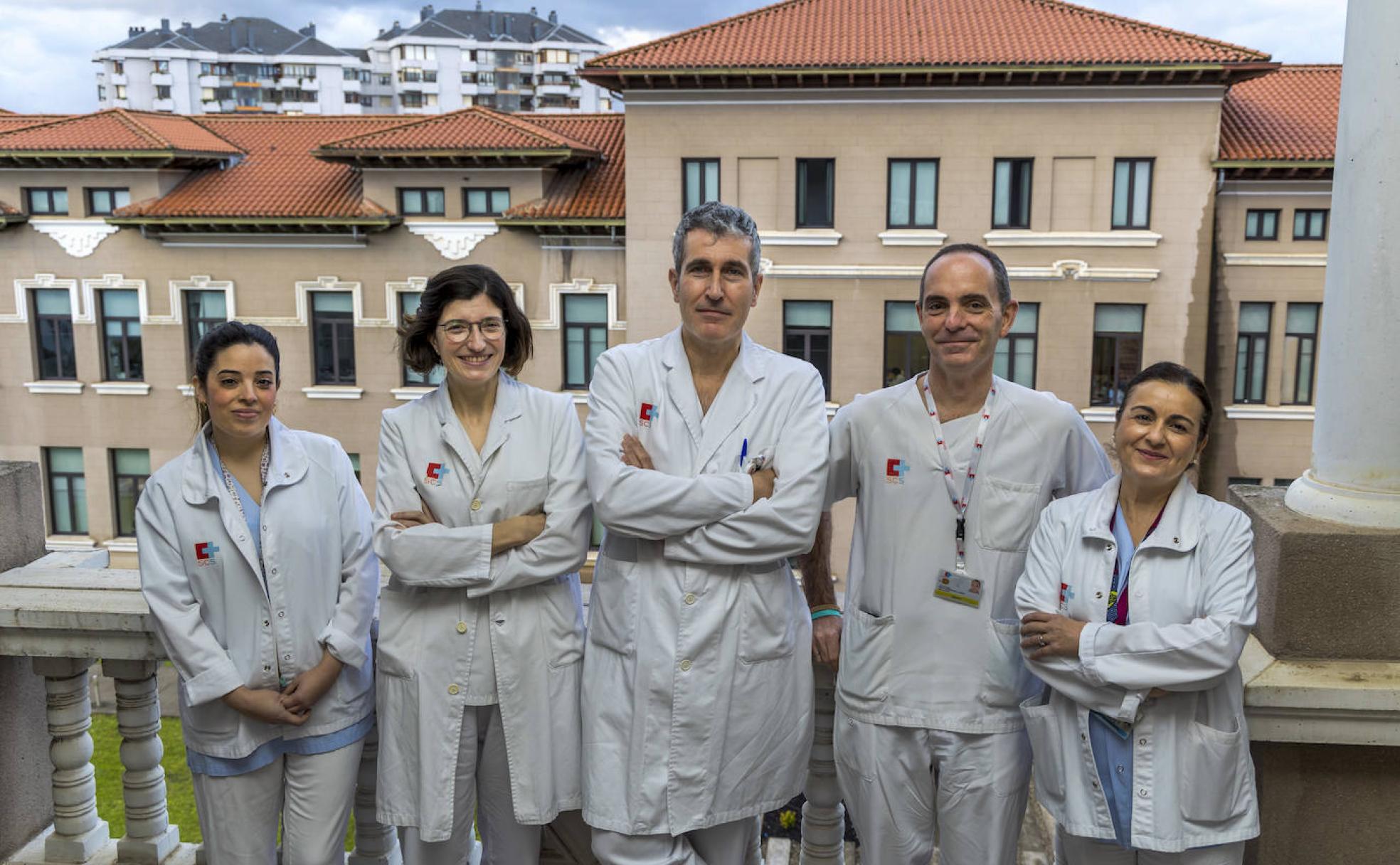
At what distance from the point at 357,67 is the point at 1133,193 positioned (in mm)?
84883

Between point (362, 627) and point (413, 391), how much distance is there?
22866 millimetres

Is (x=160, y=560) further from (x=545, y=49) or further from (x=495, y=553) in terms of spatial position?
(x=545, y=49)

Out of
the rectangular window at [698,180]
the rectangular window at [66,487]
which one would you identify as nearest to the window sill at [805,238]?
the rectangular window at [698,180]

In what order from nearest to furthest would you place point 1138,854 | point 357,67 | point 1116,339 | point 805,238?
point 1138,854 → point 805,238 → point 1116,339 → point 357,67

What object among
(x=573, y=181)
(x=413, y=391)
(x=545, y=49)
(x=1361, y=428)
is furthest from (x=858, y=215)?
(x=545, y=49)

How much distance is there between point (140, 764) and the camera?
3.61m

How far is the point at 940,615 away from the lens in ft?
9.67

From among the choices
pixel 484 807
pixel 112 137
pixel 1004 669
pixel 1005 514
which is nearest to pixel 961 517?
pixel 1005 514

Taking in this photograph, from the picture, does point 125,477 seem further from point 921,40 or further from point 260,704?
point 260,704

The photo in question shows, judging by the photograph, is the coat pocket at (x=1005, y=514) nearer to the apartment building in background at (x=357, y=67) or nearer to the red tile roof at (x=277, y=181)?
the red tile roof at (x=277, y=181)

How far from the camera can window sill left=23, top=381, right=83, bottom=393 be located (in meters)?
27.0

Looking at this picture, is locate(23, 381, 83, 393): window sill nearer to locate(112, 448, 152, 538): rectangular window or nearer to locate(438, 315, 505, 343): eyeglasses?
locate(112, 448, 152, 538): rectangular window

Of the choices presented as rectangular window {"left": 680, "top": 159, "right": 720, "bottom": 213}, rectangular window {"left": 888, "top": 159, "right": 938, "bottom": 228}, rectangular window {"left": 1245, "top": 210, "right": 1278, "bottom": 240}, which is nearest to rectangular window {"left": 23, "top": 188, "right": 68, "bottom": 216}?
rectangular window {"left": 680, "top": 159, "right": 720, "bottom": 213}

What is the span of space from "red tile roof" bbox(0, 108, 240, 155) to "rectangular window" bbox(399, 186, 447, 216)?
4977 mm
